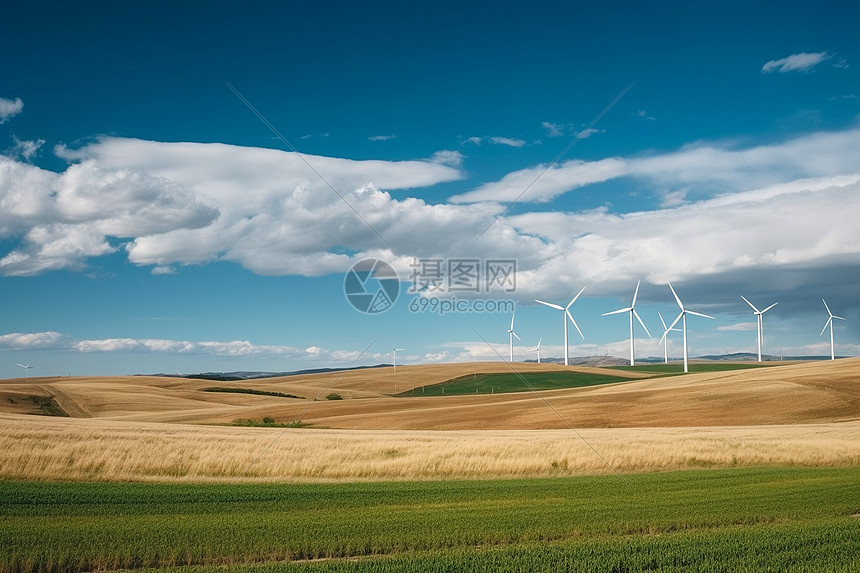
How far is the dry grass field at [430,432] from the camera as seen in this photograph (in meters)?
29.2

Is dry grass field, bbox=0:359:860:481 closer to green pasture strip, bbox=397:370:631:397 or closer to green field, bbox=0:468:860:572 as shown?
green field, bbox=0:468:860:572

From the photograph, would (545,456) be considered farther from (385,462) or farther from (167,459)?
(167,459)

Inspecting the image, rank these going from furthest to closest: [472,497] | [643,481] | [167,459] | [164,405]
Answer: [164,405], [167,459], [643,481], [472,497]

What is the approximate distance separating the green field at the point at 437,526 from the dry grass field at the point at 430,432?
477cm

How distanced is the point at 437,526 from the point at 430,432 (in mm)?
36746

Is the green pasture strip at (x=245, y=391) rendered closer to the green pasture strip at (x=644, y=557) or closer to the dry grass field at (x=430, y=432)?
the dry grass field at (x=430, y=432)

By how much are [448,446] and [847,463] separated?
18618 mm

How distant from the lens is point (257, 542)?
14672mm

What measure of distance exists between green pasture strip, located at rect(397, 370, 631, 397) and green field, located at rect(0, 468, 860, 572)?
3401 inches

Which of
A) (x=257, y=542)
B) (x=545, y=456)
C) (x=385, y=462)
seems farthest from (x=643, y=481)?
(x=257, y=542)

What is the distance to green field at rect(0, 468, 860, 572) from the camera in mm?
13125

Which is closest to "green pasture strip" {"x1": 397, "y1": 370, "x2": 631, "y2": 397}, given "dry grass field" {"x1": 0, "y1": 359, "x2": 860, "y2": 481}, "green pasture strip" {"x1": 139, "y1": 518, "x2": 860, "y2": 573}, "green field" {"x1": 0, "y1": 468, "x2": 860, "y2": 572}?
"dry grass field" {"x1": 0, "y1": 359, "x2": 860, "y2": 481}

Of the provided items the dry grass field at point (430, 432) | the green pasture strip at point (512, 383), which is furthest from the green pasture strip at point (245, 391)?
the green pasture strip at point (512, 383)

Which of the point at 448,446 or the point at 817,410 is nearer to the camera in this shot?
the point at 448,446
